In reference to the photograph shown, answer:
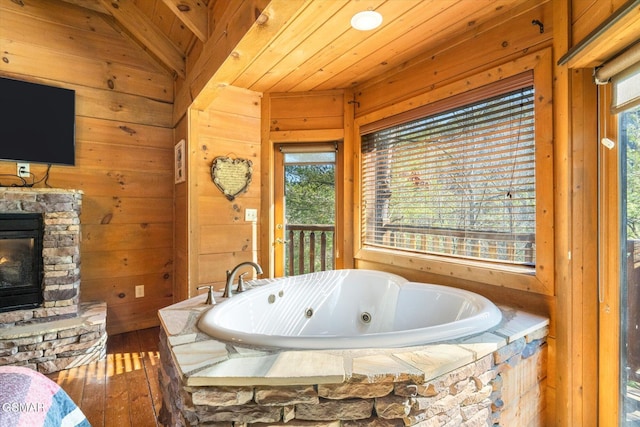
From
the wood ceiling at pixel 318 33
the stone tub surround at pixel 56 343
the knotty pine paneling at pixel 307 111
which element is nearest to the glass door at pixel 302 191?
the knotty pine paneling at pixel 307 111

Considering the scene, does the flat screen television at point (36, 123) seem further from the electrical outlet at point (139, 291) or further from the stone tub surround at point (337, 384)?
the stone tub surround at point (337, 384)

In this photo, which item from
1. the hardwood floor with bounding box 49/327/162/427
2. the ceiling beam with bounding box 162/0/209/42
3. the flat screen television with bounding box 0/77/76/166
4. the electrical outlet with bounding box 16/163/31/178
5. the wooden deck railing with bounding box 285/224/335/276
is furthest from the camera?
the wooden deck railing with bounding box 285/224/335/276

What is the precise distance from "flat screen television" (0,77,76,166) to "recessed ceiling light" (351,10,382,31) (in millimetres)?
2420

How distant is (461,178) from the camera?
2.14 meters

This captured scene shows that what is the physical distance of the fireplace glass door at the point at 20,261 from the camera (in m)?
2.32

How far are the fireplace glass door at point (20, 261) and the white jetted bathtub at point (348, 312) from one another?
5.70 ft

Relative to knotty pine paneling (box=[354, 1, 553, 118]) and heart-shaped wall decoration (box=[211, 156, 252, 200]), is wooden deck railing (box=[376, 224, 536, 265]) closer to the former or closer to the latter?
knotty pine paneling (box=[354, 1, 553, 118])

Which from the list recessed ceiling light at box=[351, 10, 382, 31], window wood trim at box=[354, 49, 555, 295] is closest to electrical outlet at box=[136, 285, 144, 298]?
window wood trim at box=[354, 49, 555, 295]

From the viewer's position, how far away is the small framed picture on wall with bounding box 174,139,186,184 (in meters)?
2.82

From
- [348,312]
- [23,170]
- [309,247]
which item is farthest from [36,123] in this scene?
[348,312]

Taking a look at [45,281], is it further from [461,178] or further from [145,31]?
[461,178]

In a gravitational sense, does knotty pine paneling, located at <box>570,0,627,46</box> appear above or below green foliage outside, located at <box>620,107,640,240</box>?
above

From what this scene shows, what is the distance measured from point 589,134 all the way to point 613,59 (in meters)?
0.34

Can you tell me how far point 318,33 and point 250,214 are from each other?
1669mm
